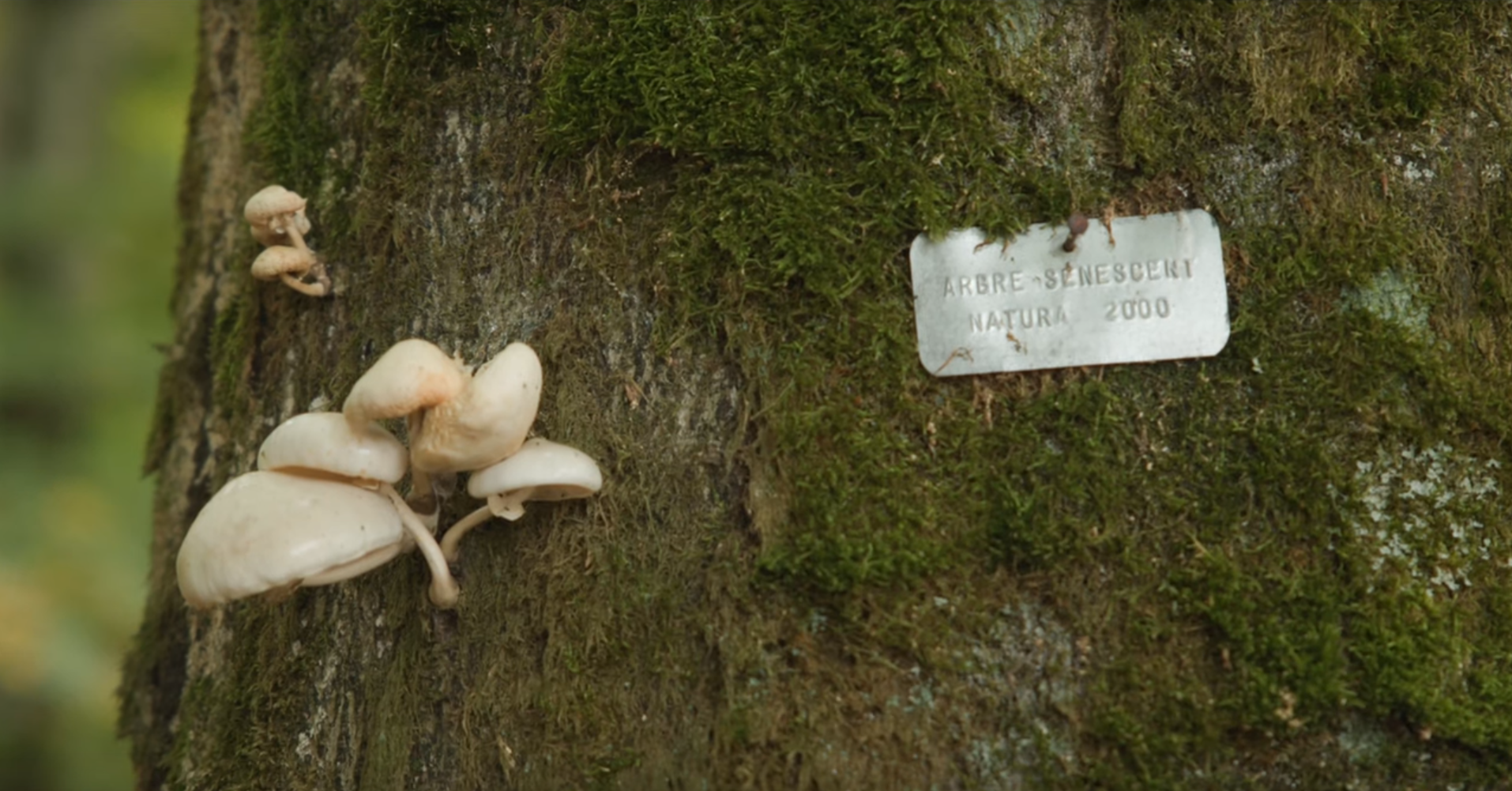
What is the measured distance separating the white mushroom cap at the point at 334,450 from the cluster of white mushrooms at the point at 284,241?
0.61m

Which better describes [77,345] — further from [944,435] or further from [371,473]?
[944,435]

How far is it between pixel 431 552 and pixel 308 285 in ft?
2.95

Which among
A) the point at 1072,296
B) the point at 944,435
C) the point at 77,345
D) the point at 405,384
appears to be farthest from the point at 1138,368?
the point at 77,345

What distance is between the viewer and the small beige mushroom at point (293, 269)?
8.11ft

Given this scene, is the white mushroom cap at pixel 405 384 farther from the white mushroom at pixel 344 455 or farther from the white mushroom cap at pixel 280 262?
the white mushroom cap at pixel 280 262

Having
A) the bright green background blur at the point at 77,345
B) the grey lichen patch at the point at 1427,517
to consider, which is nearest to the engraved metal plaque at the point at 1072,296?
the grey lichen patch at the point at 1427,517

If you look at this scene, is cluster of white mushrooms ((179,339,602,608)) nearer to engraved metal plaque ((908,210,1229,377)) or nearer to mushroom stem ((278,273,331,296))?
mushroom stem ((278,273,331,296))

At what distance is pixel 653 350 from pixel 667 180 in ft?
1.30

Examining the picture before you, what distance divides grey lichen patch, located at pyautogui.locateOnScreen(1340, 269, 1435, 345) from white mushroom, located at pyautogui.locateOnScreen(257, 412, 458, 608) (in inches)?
80.9

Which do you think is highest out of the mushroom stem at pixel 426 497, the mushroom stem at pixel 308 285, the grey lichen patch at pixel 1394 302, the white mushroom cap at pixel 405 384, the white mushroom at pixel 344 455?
the mushroom stem at pixel 308 285

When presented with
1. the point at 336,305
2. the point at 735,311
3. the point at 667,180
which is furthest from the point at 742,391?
the point at 336,305

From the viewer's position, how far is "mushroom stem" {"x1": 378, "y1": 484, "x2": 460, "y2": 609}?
2125mm

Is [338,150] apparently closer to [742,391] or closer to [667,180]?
[667,180]

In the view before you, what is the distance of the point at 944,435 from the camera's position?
206 centimetres
